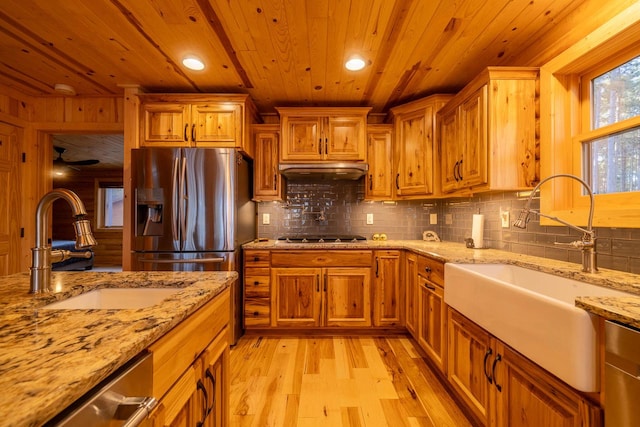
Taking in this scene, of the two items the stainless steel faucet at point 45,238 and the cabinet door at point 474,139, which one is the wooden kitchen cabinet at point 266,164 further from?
the stainless steel faucet at point 45,238

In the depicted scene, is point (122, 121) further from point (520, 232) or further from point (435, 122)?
point (520, 232)

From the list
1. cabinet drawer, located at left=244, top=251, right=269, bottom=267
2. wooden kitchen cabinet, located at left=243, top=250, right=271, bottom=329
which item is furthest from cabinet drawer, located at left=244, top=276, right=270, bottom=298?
cabinet drawer, located at left=244, top=251, right=269, bottom=267

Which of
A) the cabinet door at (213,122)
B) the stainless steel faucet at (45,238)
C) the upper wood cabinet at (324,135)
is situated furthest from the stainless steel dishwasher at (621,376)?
the cabinet door at (213,122)

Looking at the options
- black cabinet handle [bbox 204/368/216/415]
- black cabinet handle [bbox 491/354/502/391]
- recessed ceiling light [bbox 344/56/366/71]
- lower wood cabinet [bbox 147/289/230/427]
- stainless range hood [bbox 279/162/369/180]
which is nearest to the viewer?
lower wood cabinet [bbox 147/289/230/427]

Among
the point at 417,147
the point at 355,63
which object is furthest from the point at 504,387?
the point at 355,63

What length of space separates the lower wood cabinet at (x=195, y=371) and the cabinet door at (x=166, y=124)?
6.24 ft

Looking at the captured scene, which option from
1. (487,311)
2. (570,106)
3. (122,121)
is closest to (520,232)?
(570,106)

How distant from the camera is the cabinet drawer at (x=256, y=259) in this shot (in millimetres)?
2631

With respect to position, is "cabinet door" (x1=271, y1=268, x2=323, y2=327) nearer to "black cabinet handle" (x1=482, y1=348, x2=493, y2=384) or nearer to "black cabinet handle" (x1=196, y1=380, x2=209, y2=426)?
"black cabinet handle" (x1=482, y1=348, x2=493, y2=384)

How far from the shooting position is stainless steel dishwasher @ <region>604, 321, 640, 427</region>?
0.74 m

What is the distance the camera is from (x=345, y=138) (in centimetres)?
288

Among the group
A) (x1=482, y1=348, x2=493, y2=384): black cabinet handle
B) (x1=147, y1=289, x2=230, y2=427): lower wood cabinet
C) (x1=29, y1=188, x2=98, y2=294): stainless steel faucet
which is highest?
(x1=29, y1=188, x2=98, y2=294): stainless steel faucet

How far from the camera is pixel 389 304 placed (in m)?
2.66

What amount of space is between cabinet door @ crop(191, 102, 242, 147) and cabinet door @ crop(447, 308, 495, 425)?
232 cm
